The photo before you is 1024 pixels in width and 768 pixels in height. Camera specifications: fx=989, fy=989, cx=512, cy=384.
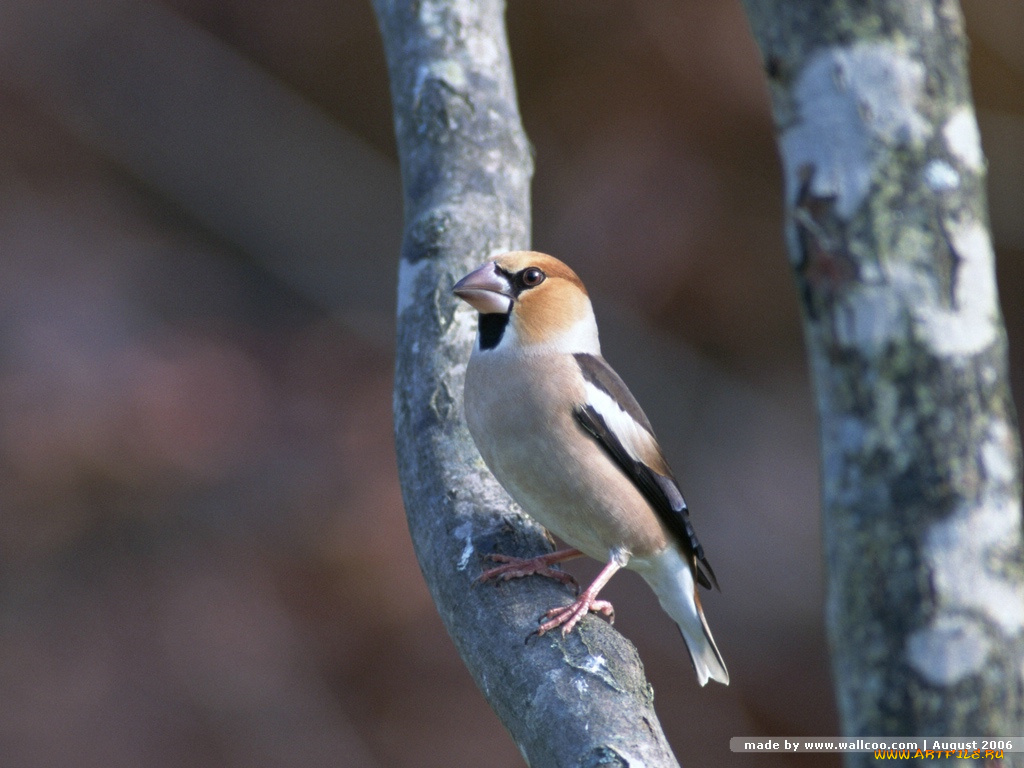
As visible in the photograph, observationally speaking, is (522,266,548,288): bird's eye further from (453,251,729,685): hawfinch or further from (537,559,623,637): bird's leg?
(537,559,623,637): bird's leg

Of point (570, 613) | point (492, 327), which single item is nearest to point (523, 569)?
point (570, 613)

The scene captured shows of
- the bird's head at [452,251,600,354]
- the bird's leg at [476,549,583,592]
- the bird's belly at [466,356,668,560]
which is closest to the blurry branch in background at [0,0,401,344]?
the bird's head at [452,251,600,354]

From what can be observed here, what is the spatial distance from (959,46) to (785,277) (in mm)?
4337

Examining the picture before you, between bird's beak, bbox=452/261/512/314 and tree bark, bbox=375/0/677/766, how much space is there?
80 millimetres

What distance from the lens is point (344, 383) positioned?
208 inches

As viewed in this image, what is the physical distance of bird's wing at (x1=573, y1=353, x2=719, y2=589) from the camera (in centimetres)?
230

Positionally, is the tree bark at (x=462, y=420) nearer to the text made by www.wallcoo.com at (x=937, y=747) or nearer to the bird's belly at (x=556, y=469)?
the bird's belly at (x=556, y=469)

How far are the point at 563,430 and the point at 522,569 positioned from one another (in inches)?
16.5

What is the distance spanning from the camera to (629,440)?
7.69 ft

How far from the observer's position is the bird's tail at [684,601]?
252 centimetres

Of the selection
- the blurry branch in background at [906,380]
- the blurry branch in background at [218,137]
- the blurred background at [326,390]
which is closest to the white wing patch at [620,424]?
the blurry branch in background at [906,380]

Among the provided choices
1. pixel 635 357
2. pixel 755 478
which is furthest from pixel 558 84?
pixel 755 478

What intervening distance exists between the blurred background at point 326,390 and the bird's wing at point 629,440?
247cm

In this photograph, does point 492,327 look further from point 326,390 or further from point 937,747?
point 326,390
